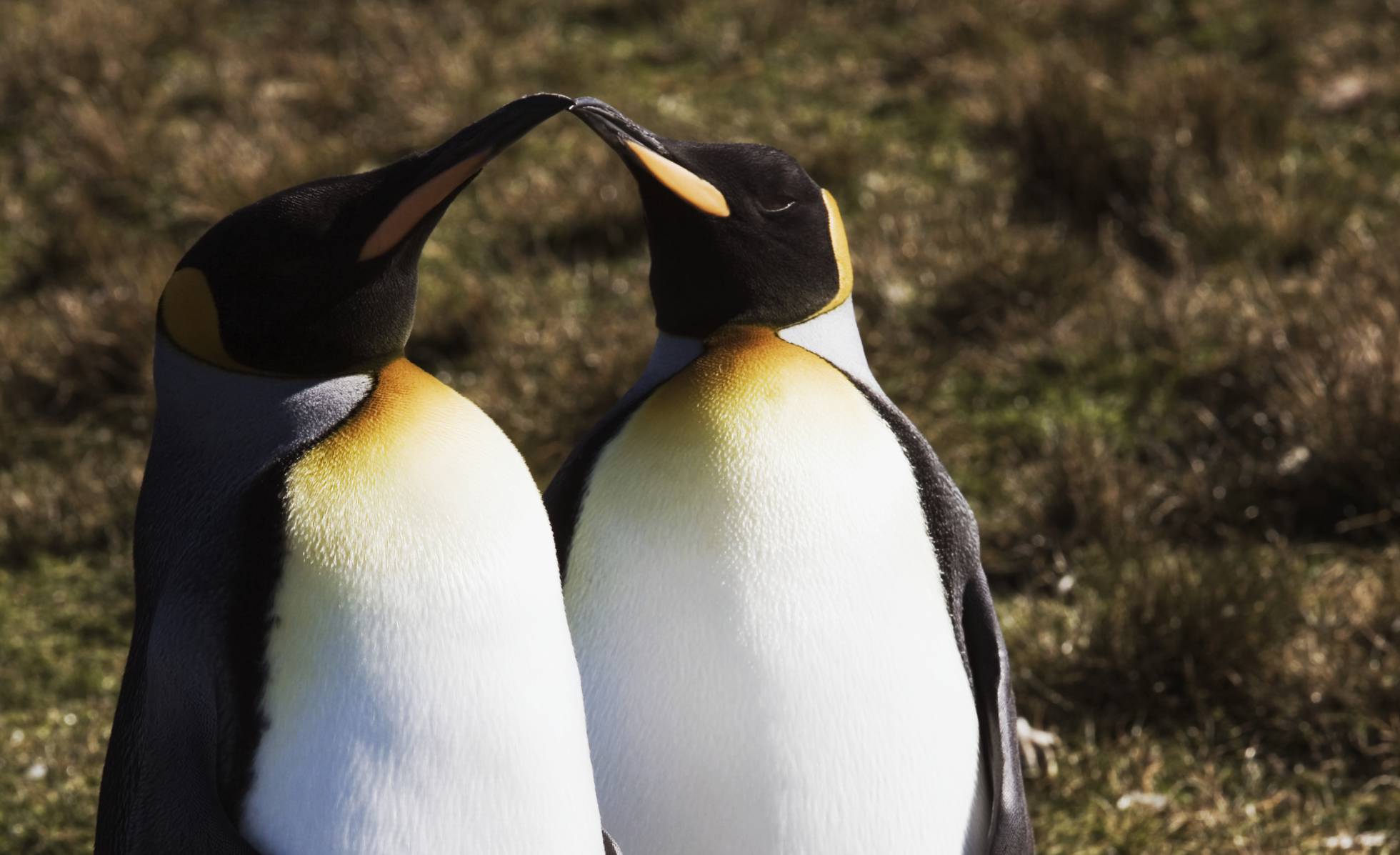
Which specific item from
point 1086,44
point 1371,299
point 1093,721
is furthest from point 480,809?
point 1086,44

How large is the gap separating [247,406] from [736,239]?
73 centimetres

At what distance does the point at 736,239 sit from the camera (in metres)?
2.38

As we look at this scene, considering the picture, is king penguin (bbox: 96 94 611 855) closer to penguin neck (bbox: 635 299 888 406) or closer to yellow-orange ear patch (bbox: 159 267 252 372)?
yellow-orange ear patch (bbox: 159 267 252 372)

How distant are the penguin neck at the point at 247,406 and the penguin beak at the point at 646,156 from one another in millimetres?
469

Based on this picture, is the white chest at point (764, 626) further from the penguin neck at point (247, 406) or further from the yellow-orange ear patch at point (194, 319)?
the yellow-orange ear patch at point (194, 319)

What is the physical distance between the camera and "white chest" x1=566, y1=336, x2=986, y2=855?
7.74ft

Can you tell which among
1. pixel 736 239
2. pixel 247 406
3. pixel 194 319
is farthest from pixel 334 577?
pixel 736 239

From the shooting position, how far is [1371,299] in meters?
4.50

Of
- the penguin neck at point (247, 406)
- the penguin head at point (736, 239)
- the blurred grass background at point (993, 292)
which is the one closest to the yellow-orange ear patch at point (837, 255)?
the penguin head at point (736, 239)

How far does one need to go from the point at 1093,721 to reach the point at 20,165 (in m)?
5.14

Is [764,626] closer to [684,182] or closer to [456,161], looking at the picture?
[684,182]

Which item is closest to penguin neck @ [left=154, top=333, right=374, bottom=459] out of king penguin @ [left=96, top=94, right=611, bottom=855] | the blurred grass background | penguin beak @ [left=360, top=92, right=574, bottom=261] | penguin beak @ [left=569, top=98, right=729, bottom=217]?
king penguin @ [left=96, top=94, right=611, bottom=855]

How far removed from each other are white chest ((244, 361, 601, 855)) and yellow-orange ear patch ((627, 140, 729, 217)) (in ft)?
1.45

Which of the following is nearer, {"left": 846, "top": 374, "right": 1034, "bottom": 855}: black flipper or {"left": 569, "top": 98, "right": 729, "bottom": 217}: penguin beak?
{"left": 569, "top": 98, "right": 729, "bottom": 217}: penguin beak
